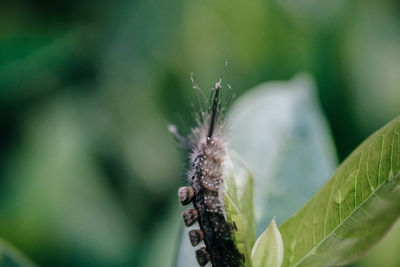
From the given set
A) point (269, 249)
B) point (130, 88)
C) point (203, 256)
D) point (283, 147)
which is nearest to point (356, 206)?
point (269, 249)

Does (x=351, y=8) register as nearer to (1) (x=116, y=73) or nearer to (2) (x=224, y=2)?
(2) (x=224, y=2)

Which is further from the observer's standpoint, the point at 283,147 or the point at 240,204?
the point at 283,147

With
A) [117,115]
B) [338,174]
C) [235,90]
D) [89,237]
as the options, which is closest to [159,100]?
[117,115]

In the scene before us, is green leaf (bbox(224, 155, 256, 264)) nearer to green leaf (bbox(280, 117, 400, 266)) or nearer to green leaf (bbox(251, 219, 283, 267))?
green leaf (bbox(251, 219, 283, 267))

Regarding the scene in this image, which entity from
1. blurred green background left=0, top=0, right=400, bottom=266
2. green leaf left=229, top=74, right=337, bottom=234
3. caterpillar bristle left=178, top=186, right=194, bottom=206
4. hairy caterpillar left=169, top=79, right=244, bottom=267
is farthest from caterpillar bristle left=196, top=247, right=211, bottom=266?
blurred green background left=0, top=0, right=400, bottom=266

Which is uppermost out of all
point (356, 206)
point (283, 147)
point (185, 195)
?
point (185, 195)

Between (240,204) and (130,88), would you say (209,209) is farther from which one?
(130,88)
